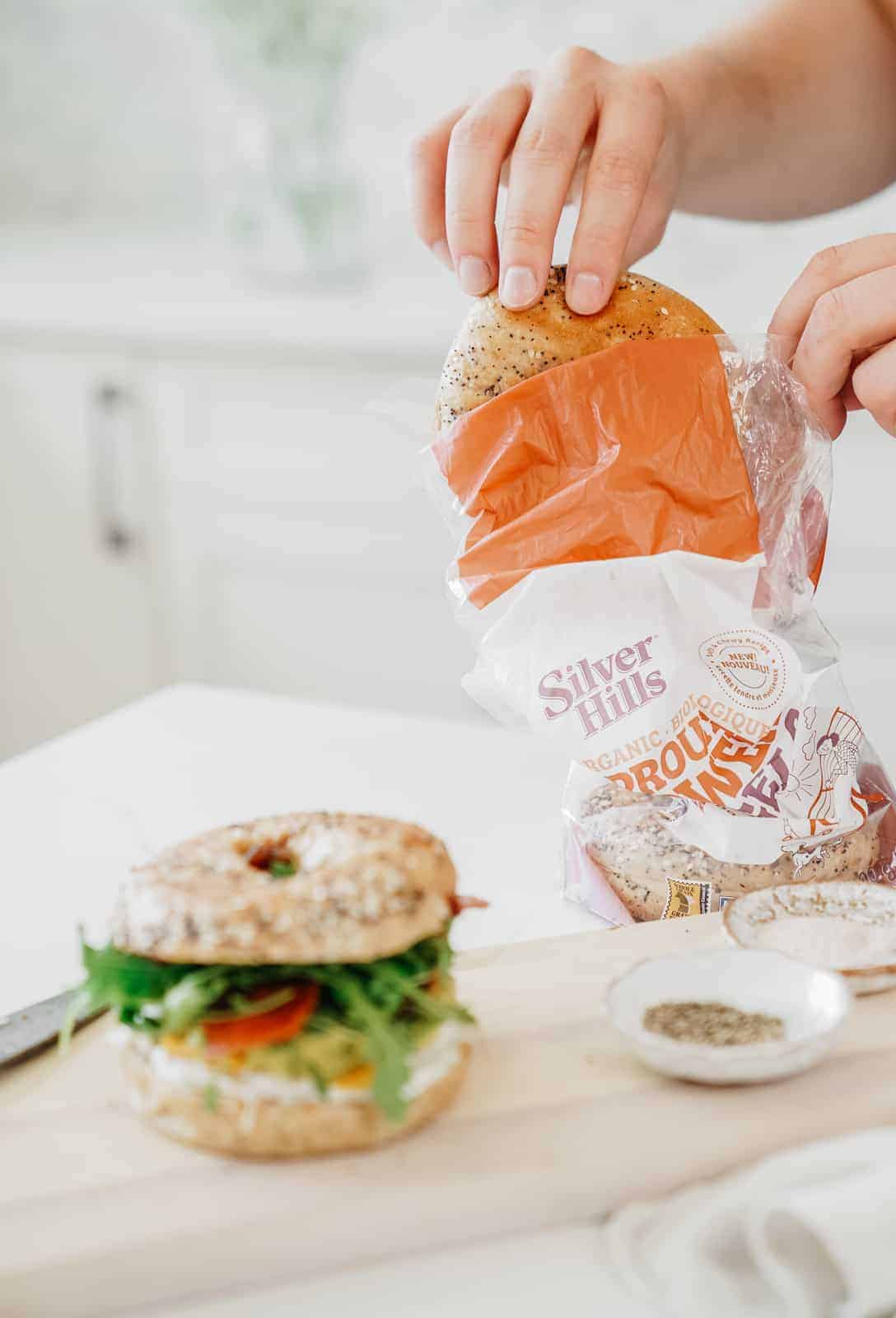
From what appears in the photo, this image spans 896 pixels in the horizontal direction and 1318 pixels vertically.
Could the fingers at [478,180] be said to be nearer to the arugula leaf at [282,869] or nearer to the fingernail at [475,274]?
the fingernail at [475,274]

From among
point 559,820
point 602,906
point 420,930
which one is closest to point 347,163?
point 559,820

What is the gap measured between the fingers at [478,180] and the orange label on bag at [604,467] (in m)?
0.14

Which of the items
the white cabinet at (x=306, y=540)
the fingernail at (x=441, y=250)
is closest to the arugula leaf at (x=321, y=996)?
the fingernail at (x=441, y=250)

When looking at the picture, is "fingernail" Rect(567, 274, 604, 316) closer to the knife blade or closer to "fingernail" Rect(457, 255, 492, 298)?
"fingernail" Rect(457, 255, 492, 298)

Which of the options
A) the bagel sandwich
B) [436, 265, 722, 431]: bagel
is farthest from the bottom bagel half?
[436, 265, 722, 431]: bagel

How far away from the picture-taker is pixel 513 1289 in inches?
25.2

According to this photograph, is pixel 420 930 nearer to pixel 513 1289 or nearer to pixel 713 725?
pixel 513 1289

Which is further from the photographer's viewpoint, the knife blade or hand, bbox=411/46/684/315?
hand, bbox=411/46/684/315

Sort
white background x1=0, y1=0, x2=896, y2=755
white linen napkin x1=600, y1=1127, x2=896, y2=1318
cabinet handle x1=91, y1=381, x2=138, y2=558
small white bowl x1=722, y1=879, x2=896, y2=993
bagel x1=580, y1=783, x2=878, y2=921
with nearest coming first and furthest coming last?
white linen napkin x1=600, y1=1127, x2=896, y2=1318, small white bowl x1=722, y1=879, x2=896, y2=993, bagel x1=580, y1=783, x2=878, y2=921, white background x1=0, y1=0, x2=896, y2=755, cabinet handle x1=91, y1=381, x2=138, y2=558

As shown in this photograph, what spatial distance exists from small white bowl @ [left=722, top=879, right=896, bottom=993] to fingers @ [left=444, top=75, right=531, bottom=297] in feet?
1.55

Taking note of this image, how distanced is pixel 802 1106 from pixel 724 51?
98 centimetres

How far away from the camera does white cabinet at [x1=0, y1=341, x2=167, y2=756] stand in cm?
268

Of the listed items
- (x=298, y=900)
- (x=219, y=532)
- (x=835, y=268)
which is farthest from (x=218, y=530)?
(x=298, y=900)

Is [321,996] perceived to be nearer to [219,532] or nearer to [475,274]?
[475,274]
